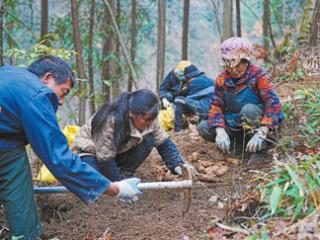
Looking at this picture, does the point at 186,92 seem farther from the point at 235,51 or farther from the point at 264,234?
the point at 264,234

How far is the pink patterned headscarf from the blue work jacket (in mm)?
1968

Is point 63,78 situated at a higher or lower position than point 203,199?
higher

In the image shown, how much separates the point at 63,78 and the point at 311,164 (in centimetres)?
157

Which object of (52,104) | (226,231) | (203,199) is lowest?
(203,199)

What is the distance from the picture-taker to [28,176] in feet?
9.97

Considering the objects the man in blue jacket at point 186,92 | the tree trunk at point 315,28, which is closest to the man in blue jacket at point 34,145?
the man in blue jacket at point 186,92

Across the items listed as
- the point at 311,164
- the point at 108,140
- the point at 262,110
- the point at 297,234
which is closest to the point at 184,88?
the point at 262,110

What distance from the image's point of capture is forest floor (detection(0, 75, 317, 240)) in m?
3.46

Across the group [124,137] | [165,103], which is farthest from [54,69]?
[165,103]

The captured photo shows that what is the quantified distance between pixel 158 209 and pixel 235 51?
1.52m

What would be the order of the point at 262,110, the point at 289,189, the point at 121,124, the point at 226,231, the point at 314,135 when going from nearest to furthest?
the point at 289,189 → the point at 226,231 → the point at 121,124 → the point at 314,135 → the point at 262,110

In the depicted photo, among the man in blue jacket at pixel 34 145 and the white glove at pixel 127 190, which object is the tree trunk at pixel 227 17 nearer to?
the man in blue jacket at pixel 34 145

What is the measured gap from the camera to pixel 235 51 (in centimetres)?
434

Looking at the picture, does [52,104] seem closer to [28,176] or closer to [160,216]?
[28,176]
